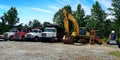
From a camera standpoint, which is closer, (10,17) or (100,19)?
(100,19)

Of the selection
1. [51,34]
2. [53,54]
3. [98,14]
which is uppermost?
[98,14]

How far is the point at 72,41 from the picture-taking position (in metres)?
39.5

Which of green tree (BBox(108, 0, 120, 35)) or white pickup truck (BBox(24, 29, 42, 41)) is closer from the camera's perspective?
white pickup truck (BBox(24, 29, 42, 41))

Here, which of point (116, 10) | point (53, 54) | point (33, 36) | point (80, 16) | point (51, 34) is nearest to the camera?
point (53, 54)

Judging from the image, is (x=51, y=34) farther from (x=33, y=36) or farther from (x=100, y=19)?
(x=100, y=19)

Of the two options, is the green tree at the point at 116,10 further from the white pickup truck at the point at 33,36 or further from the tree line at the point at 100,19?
the white pickup truck at the point at 33,36

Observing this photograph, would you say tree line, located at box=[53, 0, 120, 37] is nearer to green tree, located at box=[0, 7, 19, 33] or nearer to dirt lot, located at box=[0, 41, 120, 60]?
green tree, located at box=[0, 7, 19, 33]

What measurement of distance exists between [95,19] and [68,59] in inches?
2358

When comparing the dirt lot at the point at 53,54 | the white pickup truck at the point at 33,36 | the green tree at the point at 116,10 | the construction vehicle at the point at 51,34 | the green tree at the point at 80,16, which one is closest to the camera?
the dirt lot at the point at 53,54

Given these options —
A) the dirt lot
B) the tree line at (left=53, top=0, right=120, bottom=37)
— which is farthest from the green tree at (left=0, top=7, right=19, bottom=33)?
the dirt lot

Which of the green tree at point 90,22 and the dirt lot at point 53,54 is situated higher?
the green tree at point 90,22

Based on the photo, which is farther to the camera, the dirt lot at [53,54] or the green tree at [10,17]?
the green tree at [10,17]

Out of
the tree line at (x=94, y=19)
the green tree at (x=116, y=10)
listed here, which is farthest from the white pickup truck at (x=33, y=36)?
the green tree at (x=116, y=10)

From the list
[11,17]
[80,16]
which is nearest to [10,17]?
[11,17]
